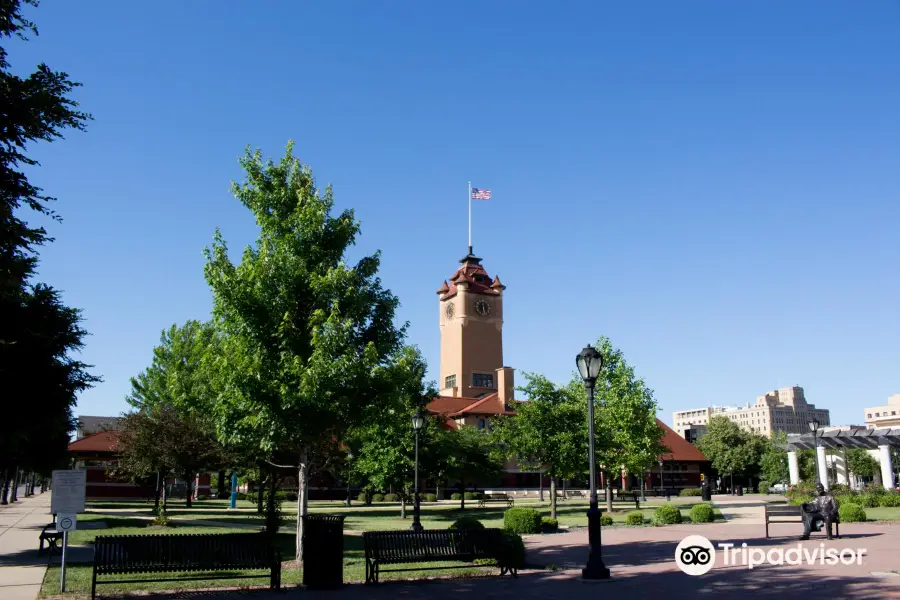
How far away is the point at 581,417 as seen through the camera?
36.4 m

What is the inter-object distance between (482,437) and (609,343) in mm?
11327

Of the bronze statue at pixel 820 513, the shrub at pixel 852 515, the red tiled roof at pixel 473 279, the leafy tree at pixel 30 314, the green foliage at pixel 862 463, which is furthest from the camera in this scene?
the red tiled roof at pixel 473 279

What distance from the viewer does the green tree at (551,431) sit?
35.4 m

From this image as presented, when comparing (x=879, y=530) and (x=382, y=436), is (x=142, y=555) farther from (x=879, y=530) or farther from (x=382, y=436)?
(x=382, y=436)

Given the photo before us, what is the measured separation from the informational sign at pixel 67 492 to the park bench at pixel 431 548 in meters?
5.41

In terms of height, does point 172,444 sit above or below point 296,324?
below

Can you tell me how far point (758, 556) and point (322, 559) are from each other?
1009 cm

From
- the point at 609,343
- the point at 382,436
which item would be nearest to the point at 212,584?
the point at 382,436

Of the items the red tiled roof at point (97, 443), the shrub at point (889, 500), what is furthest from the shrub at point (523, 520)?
the red tiled roof at point (97, 443)

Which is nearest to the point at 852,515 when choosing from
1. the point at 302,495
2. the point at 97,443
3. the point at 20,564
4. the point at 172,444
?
the point at 302,495

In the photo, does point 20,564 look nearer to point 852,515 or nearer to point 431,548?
point 431,548

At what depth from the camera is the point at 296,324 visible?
17.5 meters

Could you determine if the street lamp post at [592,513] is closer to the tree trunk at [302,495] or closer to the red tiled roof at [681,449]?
the tree trunk at [302,495]

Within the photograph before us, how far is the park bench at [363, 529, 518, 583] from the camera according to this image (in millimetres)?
14109
